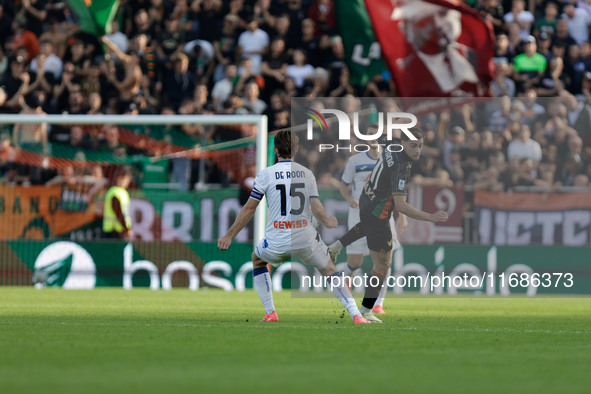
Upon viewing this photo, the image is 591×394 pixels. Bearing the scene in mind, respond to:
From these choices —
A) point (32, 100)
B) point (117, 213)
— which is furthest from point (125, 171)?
point (32, 100)

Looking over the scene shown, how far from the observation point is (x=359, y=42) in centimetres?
2172

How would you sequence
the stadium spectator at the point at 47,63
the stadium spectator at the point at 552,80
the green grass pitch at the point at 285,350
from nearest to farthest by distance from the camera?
the green grass pitch at the point at 285,350, the stadium spectator at the point at 552,80, the stadium spectator at the point at 47,63

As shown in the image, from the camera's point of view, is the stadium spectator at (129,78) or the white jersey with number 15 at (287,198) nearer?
the white jersey with number 15 at (287,198)

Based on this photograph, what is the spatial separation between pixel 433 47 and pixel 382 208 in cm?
936

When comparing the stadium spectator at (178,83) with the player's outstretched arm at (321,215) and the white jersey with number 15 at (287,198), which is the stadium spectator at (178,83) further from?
the player's outstretched arm at (321,215)

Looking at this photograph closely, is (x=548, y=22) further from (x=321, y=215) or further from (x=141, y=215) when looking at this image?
(x=321, y=215)

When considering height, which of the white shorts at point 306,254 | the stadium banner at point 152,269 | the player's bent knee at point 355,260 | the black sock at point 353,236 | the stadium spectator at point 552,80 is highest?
the stadium spectator at point 552,80

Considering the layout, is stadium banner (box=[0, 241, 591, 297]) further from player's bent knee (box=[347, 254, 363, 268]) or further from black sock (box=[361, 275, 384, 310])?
black sock (box=[361, 275, 384, 310])

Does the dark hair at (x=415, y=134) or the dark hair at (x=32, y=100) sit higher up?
the dark hair at (x=32, y=100)

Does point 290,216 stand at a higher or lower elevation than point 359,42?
lower

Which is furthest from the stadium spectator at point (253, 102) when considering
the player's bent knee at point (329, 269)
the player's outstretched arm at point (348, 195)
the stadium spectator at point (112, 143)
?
the player's bent knee at point (329, 269)

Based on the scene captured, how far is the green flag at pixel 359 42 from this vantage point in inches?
854

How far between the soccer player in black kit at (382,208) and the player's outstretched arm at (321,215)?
1060 millimetres

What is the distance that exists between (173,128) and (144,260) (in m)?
2.68
